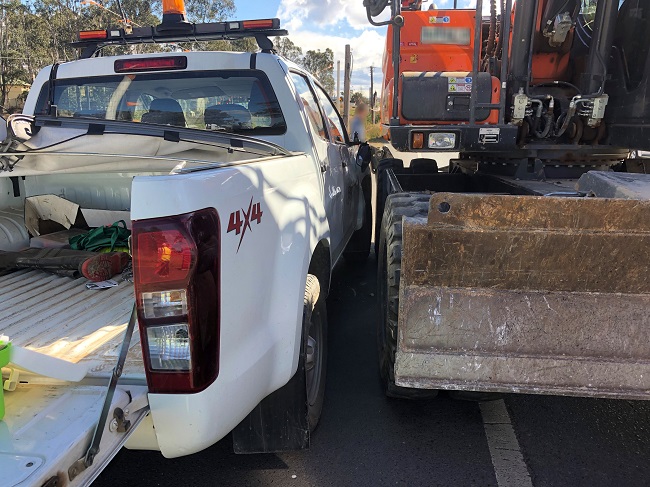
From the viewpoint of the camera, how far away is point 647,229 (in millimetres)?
2076

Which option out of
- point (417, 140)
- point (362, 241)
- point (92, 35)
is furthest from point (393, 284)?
point (362, 241)

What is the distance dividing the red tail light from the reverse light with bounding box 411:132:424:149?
2.47 metres

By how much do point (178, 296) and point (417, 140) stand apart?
8.69ft

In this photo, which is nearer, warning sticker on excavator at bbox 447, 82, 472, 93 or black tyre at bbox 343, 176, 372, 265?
warning sticker on excavator at bbox 447, 82, 472, 93

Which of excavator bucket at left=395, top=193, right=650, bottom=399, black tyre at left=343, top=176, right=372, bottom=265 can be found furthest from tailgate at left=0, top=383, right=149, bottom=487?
black tyre at left=343, top=176, right=372, bottom=265

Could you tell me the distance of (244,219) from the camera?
71.6 inches

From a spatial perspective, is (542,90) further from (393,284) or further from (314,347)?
(314,347)

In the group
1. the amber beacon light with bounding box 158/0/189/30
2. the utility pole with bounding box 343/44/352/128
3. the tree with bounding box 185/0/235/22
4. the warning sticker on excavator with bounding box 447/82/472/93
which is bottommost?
the warning sticker on excavator with bounding box 447/82/472/93

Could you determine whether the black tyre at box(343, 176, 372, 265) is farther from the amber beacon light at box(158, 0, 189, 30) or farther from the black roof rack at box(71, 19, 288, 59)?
the amber beacon light at box(158, 0, 189, 30)

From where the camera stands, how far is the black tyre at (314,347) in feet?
8.47

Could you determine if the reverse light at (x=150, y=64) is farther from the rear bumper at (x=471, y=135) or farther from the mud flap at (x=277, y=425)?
the mud flap at (x=277, y=425)

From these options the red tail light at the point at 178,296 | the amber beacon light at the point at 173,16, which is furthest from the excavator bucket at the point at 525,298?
the amber beacon light at the point at 173,16

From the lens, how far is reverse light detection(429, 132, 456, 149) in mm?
3703

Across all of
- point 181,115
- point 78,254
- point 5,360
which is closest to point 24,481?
point 5,360
